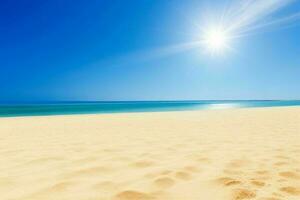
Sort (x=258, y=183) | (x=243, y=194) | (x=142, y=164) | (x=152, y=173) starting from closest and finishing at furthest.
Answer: (x=243, y=194) → (x=258, y=183) → (x=152, y=173) → (x=142, y=164)

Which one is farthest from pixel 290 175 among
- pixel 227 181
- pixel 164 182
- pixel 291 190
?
pixel 164 182

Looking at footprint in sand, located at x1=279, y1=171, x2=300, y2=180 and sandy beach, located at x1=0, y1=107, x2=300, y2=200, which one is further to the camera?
footprint in sand, located at x1=279, y1=171, x2=300, y2=180

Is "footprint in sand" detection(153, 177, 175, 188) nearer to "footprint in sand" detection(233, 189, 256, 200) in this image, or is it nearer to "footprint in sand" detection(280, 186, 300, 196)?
"footprint in sand" detection(233, 189, 256, 200)

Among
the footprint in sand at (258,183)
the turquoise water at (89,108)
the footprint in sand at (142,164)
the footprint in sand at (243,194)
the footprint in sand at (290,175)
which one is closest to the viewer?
the footprint in sand at (243,194)

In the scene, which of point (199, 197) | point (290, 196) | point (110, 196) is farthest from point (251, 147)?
point (110, 196)

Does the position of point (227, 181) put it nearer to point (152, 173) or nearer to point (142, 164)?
point (152, 173)

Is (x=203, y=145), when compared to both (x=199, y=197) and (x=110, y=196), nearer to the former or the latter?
(x=199, y=197)

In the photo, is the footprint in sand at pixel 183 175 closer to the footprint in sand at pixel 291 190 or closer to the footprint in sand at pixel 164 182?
the footprint in sand at pixel 164 182

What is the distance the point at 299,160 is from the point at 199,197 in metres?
2.01

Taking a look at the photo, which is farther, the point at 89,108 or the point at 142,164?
the point at 89,108

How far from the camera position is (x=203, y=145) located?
13.5 feet

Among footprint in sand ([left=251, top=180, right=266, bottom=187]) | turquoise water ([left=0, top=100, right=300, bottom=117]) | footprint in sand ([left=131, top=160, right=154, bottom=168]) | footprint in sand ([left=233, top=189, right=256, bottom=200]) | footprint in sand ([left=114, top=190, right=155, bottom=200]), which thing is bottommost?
footprint in sand ([left=114, top=190, right=155, bottom=200])

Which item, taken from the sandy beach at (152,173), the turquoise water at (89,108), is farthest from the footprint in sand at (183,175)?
the turquoise water at (89,108)

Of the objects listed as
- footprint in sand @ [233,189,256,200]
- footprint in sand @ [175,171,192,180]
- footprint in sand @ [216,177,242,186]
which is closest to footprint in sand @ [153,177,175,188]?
footprint in sand @ [175,171,192,180]
